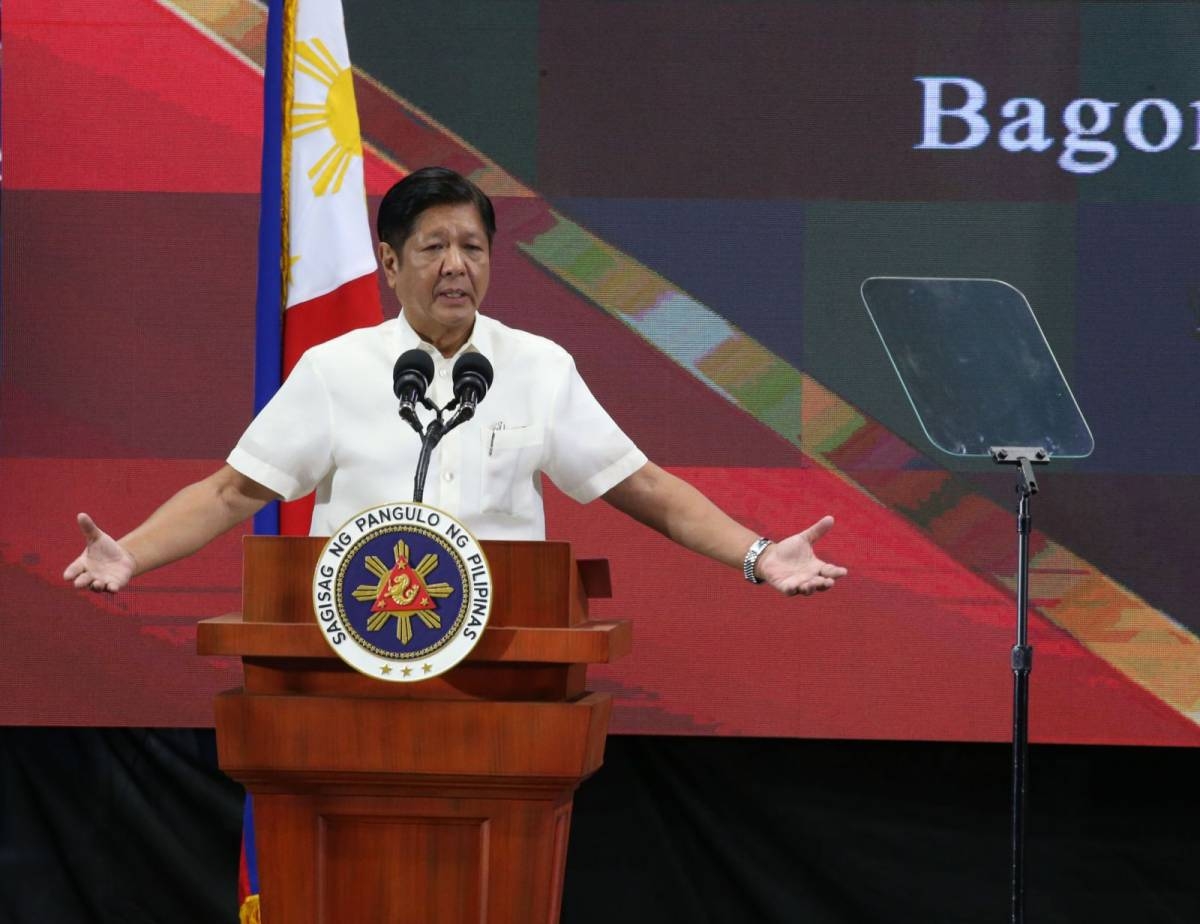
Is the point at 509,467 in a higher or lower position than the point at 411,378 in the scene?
lower

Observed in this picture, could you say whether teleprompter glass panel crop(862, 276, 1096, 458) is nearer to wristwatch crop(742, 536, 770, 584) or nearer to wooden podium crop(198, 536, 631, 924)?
wristwatch crop(742, 536, 770, 584)

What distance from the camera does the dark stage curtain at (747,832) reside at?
358 centimetres

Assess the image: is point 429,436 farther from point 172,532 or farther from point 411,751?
point 172,532

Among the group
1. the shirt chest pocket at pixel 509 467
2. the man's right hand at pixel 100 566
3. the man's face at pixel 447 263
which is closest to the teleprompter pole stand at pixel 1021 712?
the shirt chest pocket at pixel 509 467

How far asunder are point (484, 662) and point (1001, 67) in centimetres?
234

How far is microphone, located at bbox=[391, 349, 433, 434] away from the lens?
1869 mm

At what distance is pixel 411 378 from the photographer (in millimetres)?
1870

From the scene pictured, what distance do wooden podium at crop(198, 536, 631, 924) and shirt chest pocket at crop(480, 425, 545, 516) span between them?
38 cm

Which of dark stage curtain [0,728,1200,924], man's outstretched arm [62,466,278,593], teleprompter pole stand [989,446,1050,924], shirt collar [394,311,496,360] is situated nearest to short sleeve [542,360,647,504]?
shirt collar [394,311,496,360]

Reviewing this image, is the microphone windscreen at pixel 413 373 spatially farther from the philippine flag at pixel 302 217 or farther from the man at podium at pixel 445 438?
the philippine flag at pixel 302 217

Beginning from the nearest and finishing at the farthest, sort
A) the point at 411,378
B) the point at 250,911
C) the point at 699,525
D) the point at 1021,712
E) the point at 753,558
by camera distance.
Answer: the point at 411,378, the point at 753,558, the point at 699,525, the point at 250,911, the point at 1021,712

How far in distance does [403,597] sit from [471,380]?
31cm

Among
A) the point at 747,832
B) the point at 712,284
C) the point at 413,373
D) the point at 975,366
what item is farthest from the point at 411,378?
the point at 747,832

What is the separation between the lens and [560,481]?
Answer: 2.34 metres
